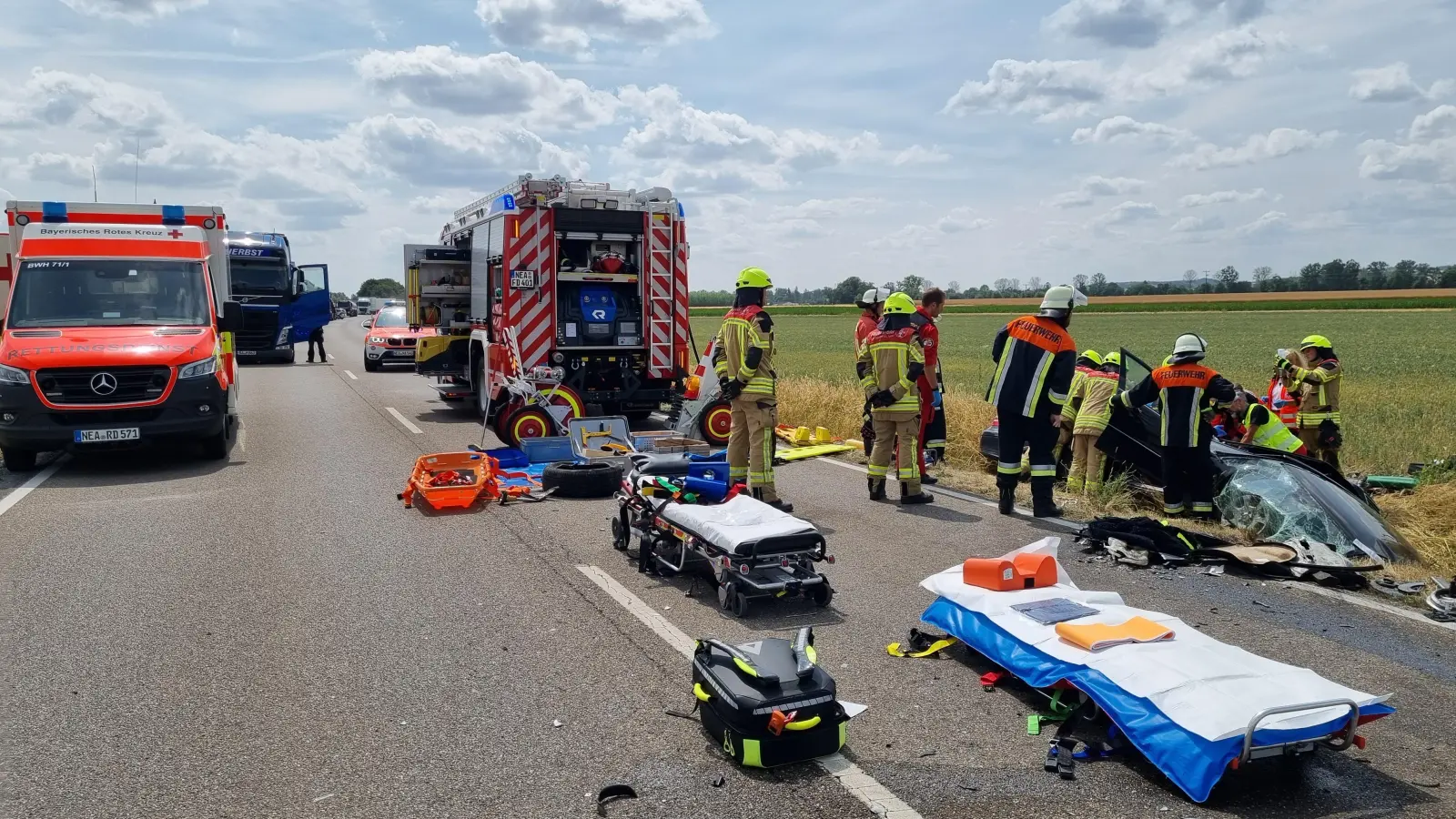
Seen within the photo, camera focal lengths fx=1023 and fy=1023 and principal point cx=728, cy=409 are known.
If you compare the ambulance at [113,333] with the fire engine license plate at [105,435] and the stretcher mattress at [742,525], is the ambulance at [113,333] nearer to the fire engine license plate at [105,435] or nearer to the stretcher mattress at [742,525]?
the fire engine license plate at [105,435]

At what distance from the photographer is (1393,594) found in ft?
20.4

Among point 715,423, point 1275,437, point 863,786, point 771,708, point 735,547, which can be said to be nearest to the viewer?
point 863,786

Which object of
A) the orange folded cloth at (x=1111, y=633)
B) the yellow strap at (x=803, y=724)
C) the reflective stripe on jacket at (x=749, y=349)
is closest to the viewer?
the yellow strap at (x=803, y=724)

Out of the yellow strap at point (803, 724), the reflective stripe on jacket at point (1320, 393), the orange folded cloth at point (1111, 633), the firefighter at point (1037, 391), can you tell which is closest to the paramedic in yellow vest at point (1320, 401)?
the reflective stripe on jacket at point (1320, 393)

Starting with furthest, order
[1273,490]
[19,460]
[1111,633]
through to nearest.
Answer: [19,460] → [1273,490] → [1111,633]

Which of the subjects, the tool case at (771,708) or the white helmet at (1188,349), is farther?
the white helmet at (1188,349)

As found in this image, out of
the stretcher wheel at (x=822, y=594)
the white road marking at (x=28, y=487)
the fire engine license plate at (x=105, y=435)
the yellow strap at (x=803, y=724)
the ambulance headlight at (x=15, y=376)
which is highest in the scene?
the ambulance headlight at (x=15, y=376)

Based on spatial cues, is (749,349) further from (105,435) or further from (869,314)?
(105,435)

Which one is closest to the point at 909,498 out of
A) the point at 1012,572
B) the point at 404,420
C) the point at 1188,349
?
the point at 1188,349

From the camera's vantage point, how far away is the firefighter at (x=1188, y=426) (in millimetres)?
8227

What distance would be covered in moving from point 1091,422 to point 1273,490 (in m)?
1.68

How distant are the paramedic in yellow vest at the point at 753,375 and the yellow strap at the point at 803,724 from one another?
481 centimetres

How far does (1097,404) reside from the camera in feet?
30.3

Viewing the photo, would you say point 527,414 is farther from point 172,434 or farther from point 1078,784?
point 1078,784
